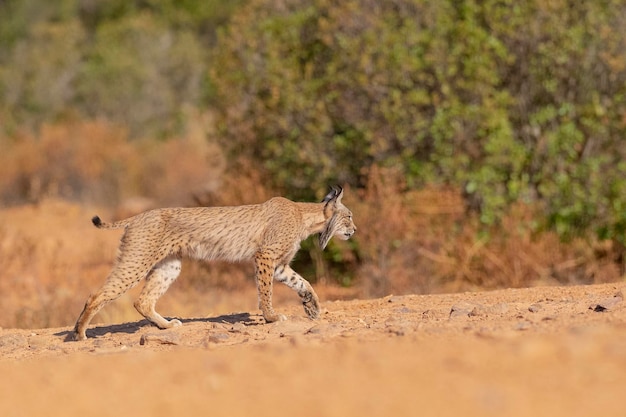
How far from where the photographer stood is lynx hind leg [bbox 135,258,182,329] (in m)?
9.56

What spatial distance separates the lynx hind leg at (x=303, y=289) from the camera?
9.38 meters

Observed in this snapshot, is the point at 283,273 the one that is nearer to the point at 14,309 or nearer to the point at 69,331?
the point at 69,331

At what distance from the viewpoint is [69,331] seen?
9594 mm

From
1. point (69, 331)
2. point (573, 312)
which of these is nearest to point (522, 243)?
point (573, 312)

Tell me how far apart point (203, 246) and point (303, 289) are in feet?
3.24

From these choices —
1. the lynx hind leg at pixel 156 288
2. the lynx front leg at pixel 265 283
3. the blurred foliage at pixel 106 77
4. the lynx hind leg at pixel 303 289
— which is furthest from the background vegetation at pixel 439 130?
the blurred foliage at pixel 106 77

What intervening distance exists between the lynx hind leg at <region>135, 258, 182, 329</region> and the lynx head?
1.48m

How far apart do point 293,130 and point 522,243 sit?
3637mm

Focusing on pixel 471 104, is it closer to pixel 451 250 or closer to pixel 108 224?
pixel 451 250

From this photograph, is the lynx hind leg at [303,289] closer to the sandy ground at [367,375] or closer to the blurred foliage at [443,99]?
the sandy ground at [367,375]

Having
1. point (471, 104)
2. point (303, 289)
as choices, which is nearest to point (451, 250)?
point (471, 104)

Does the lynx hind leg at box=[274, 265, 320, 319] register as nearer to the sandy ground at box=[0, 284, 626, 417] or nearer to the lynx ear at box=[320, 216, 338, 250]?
the lynx ear at box=[320, 216, 338, 250]

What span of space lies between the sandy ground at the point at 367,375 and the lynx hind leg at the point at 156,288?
6.39 ft

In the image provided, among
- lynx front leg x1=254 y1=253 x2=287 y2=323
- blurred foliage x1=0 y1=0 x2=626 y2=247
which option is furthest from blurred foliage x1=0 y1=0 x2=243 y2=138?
lynx front leg x1=254 y1=253 x2=287 y2=323
